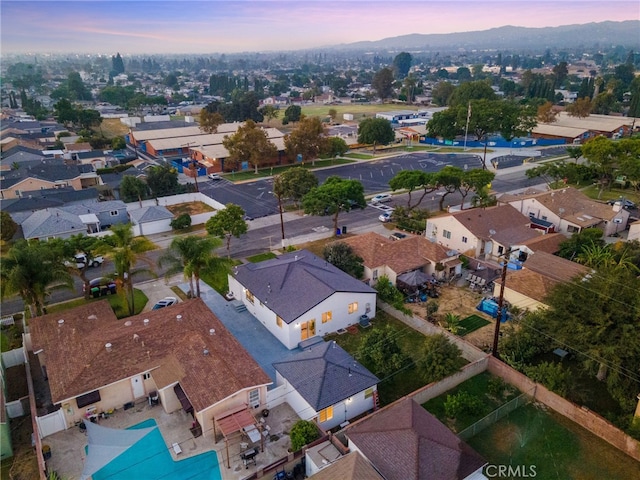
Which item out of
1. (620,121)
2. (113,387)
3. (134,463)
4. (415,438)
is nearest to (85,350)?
(113,387)

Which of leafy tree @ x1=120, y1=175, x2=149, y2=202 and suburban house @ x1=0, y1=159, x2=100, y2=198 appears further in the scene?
suburban house @ x1=0, y1=159, x2=100, y2=198

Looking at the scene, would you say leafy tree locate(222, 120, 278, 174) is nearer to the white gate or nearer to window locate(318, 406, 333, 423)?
the white gate

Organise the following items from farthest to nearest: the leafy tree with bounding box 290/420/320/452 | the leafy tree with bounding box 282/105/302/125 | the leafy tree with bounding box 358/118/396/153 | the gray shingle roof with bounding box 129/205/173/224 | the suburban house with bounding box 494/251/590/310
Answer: the leafy tree with bounding box 282/105/302/125, the leafy tree with bounding box 358/118/396/153, the gray shingle roof with bounding box 129/205/173/224, the suburban house with bounding box 494/251/590/310, the leafy tree with bounding box 290/420/320/452

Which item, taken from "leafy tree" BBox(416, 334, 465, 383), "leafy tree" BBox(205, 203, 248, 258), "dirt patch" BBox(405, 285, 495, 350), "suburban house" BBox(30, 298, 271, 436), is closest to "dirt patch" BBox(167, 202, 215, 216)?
"leafy tree" BBox(205, 203, 248, 258)

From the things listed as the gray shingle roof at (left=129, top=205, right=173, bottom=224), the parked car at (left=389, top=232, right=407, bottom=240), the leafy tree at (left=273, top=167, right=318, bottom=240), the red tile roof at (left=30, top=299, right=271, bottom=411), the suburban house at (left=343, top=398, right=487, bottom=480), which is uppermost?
the leafy tree at (left=273, top=167, right=318, bottom=240)

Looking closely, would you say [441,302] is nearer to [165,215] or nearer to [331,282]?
[331,282]

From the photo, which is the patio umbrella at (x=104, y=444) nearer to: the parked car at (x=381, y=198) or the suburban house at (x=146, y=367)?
the suburban house at (x=146, y=367)

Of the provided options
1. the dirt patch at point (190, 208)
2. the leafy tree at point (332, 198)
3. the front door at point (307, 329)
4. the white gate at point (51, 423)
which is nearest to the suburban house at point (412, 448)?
the front door at point (307, 329)

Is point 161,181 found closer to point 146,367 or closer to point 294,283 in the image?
point 294,283

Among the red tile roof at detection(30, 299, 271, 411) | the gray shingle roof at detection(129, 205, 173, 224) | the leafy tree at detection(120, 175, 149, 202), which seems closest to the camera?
the red tile roof at detection(30, 299, 271, 411)
